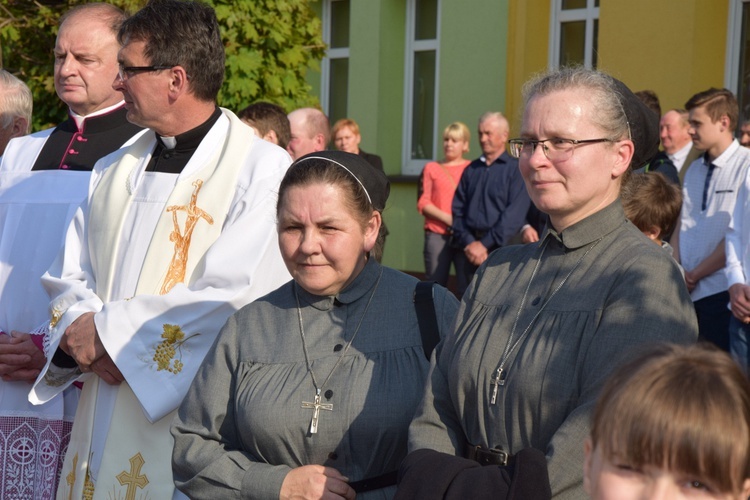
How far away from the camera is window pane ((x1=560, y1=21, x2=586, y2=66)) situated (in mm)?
12406

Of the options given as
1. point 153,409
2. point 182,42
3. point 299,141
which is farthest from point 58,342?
point 299,141

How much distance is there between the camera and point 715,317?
→ 7.54 meters

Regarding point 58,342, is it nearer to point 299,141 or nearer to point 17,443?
point 17,443

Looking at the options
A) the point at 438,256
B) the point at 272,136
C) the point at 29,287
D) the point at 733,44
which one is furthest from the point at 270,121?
the point at 733,44

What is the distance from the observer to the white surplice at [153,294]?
4219 mm

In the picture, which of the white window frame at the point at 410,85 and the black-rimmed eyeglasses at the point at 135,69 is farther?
the white window frame at the point at 410,85

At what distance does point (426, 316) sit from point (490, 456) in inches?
26.8

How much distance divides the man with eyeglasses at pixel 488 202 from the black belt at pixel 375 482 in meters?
6.35

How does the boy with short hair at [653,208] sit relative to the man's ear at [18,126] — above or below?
below

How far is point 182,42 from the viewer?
438cm

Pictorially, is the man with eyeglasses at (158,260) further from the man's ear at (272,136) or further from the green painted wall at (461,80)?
the green painted wall at (461,80)

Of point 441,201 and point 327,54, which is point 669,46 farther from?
point 327,54

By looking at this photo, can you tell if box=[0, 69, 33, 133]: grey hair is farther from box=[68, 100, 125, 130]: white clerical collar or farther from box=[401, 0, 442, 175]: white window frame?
box=[401, 0, 442, 175]: white window frame

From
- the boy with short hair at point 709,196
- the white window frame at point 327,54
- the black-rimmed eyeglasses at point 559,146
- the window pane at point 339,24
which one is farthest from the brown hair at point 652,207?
the window pane at point 339,24
